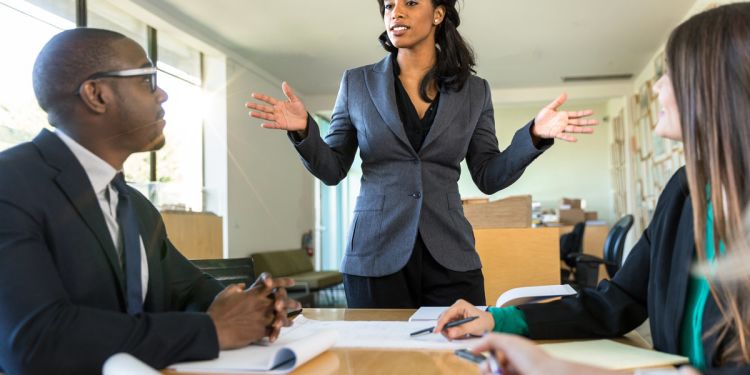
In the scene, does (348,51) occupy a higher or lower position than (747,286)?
higher

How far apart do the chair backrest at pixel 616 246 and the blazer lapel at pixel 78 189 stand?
5205 millimetres

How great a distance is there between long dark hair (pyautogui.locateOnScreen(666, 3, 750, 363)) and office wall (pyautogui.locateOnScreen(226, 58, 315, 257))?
685cm

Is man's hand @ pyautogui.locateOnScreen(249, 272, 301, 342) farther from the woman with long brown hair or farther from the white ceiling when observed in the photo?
the white ceiling

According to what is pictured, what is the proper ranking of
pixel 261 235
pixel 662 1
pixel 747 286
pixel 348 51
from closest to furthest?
pixel 747 286 → pixel 662 1 → pixel 348 51 → pixel 261 235

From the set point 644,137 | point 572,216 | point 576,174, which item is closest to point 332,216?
point 572,216

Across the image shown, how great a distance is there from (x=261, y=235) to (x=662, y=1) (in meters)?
5.29

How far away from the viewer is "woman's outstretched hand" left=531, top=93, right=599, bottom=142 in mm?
1743

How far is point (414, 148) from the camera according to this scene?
6.02ft

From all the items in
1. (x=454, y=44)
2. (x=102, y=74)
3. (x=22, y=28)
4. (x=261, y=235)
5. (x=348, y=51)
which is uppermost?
(x=348, y=51)

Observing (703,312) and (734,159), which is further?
(703,312)

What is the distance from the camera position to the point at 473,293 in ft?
5.82

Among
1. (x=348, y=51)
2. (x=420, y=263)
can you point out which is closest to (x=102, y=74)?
(x=420, y=263)

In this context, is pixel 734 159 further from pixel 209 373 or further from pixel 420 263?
pixel 420 263

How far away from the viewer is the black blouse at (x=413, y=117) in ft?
6.07
